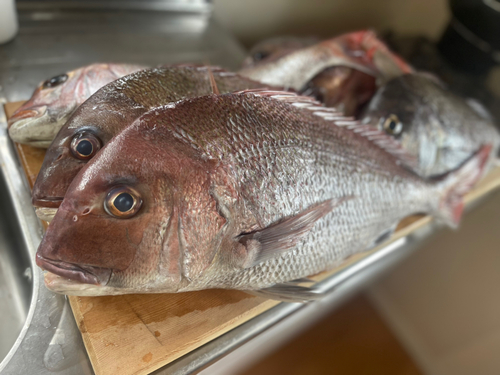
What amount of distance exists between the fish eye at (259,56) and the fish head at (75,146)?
35.9 inches

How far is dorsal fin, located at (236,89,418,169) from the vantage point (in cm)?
87

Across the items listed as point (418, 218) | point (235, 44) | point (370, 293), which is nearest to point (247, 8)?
point (235, 44)

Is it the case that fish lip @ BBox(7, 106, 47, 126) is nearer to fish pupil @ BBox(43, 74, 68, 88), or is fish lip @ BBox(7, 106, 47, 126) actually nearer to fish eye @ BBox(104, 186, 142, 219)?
fish pupil @ BBox(43, 74, 68, 88)

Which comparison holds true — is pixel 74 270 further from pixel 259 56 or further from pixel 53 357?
pixel 259 56

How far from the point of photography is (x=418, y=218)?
4.40 feet

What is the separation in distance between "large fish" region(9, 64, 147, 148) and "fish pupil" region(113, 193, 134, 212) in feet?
1.38

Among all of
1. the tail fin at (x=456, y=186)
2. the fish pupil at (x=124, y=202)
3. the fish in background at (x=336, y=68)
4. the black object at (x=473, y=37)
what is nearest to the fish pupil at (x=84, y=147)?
the fish pupil at (x=124, y=202)

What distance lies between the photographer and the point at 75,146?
2.47 feet

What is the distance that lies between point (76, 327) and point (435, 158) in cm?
127

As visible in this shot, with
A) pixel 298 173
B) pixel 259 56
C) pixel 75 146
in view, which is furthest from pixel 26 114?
pixel 259 56

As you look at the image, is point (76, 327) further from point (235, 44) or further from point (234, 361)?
point (235, 44)

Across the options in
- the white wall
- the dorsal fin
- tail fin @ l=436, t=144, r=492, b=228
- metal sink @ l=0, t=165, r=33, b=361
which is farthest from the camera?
the white wall

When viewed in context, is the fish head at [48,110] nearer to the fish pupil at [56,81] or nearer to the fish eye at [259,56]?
the fish pupil at [56,81]

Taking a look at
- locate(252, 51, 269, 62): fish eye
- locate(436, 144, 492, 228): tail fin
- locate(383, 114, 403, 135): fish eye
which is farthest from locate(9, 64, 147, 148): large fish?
locate(436, 144, 492, 228): tail fin
